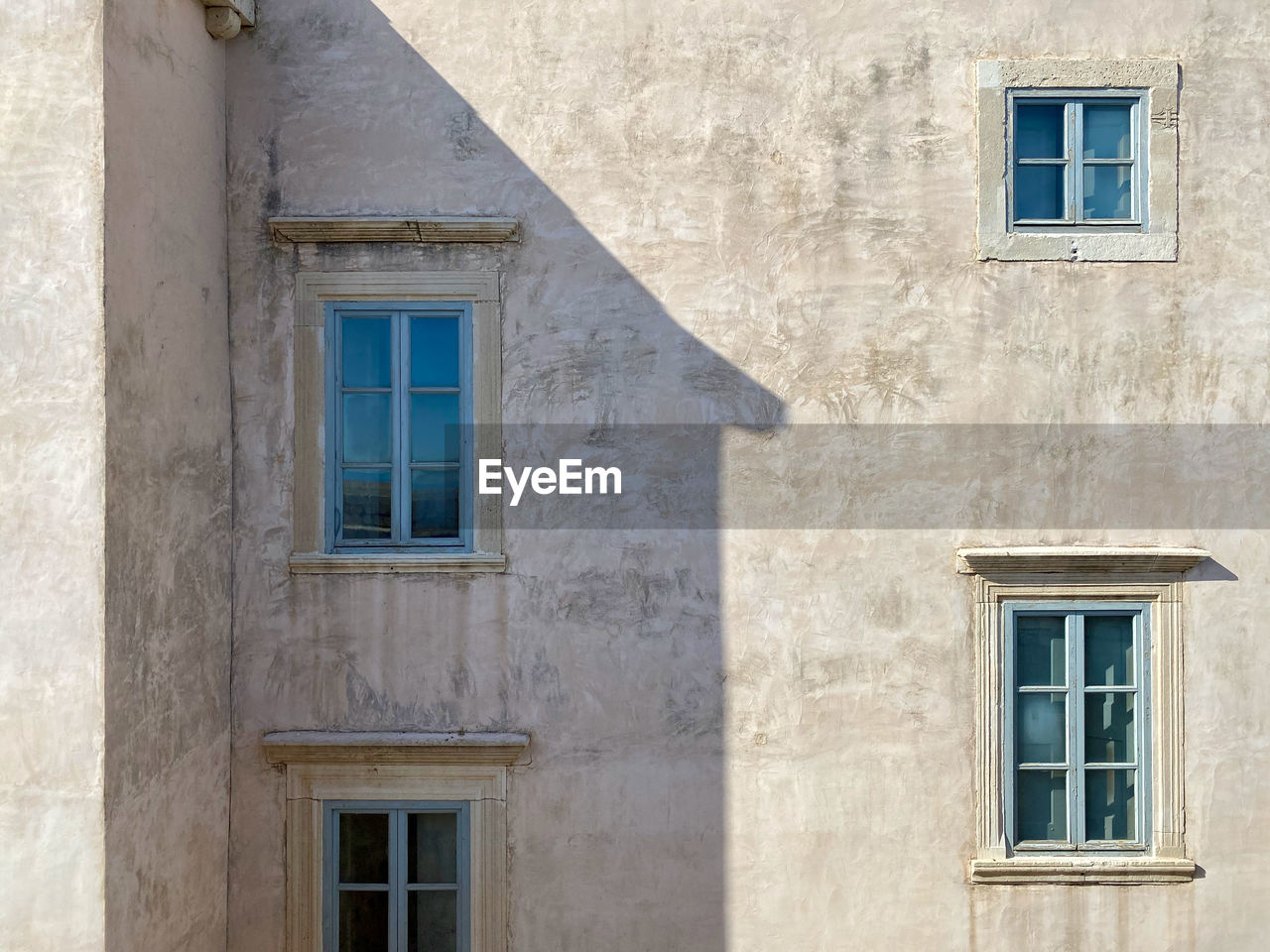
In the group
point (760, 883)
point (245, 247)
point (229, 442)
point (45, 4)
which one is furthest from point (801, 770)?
point (45, 4)

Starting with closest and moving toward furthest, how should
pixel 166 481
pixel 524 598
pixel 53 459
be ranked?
pixel 53 459 < pixel 166 481 < pixel 524 598

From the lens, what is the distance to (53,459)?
15.8 ft

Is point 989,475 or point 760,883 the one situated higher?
point 989,475

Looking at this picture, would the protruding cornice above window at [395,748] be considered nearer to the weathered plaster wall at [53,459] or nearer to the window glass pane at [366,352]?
the weathered plaster wall at [53,459]

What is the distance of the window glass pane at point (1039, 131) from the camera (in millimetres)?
6094

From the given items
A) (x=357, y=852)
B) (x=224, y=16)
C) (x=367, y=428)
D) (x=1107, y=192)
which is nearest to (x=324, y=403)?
(x=367, y=428)

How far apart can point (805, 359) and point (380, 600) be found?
2.97 metres

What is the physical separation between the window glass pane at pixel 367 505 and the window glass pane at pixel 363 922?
2.22 metres

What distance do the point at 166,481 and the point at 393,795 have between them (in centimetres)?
229

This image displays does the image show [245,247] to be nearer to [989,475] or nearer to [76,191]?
[76,191]

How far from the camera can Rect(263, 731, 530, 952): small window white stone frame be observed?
5984 millimetres

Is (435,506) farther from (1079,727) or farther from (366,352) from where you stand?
(1079,727)

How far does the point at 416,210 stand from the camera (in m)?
6.05

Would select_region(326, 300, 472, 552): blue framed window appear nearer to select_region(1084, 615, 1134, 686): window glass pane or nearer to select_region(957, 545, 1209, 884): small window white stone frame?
select_region(957, 545, 1209, 884): small window white stone frame
